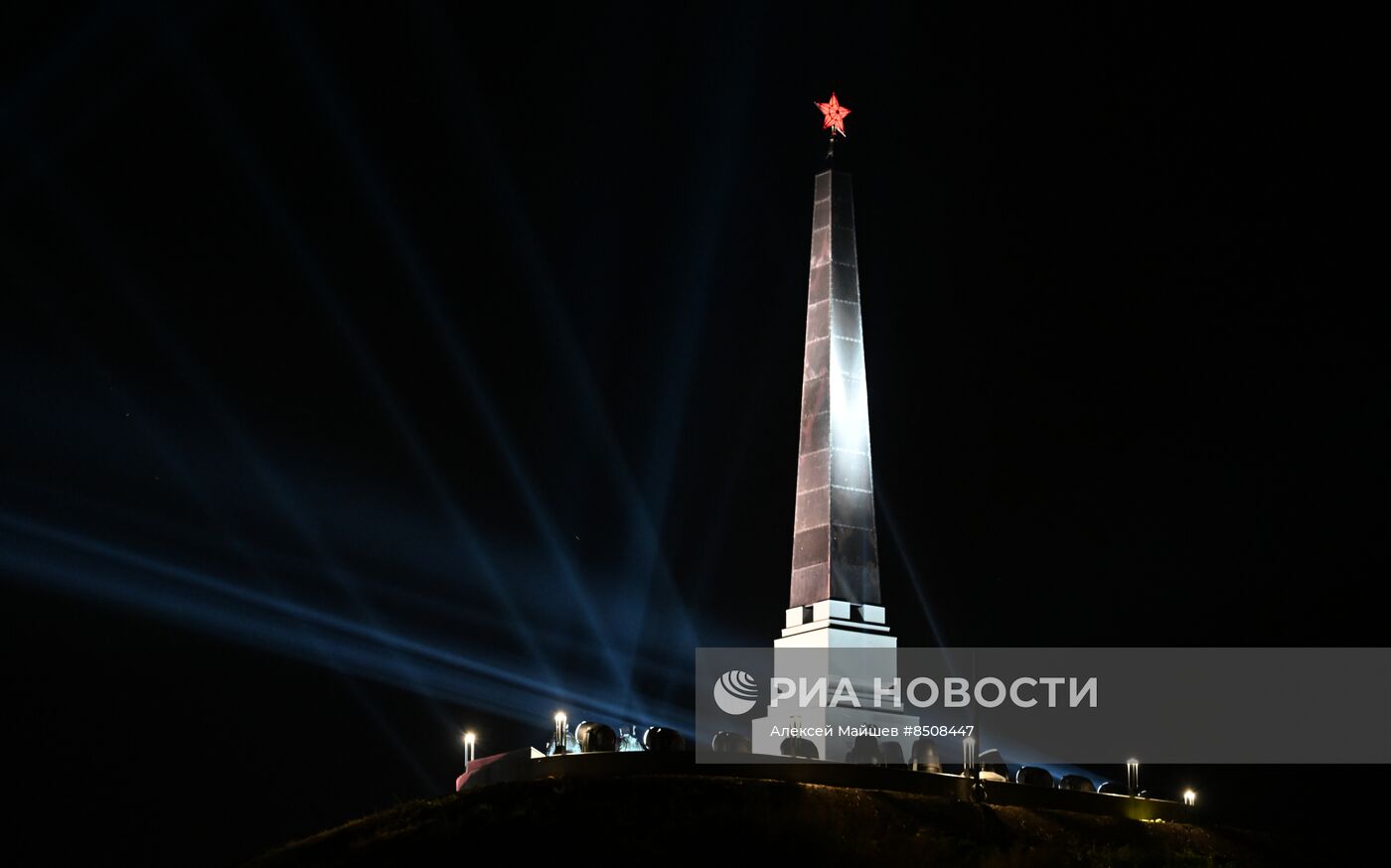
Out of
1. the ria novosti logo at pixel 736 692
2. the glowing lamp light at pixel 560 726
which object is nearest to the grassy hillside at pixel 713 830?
the glowing lamp light at pixel 560 726

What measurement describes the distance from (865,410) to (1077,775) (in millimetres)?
9405

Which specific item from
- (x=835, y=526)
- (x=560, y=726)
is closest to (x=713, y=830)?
(x=560, y=726)

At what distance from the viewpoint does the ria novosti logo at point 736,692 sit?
4878 centimetres

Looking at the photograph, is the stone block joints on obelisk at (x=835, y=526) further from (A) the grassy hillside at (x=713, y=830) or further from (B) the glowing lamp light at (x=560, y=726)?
(A) the grassy hillside at (x=713, y=830)

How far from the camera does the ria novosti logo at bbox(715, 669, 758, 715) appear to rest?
48.8 m

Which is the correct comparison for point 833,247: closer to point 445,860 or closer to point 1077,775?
point 1077,775

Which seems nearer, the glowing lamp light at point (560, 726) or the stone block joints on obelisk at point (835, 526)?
the glowing lamp light at point (560, 726)

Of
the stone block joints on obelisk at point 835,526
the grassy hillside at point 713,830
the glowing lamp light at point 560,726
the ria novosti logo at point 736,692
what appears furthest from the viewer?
the ria novosti logo at point 736,692

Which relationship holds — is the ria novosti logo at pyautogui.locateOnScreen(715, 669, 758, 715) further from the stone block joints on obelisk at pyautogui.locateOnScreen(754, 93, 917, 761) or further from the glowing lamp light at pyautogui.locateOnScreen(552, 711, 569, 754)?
the glowing lamp light at pyautogui.locateOnScreen(552, 711, 569, 754)

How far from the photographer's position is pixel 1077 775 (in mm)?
46312

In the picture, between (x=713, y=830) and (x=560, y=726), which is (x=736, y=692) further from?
(x=713, y=830)

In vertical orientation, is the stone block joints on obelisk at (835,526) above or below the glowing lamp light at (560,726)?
above

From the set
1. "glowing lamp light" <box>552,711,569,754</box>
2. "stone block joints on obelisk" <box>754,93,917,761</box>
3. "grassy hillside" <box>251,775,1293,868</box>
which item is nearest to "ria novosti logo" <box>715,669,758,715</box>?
"stone block joints on obelisk" <box>754,93,917,761</box>

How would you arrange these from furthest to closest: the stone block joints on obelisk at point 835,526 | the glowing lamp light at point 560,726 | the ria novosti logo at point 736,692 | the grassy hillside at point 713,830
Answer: the ria novosti logo at point 736,692 → the stone block joints on obelisk at point 835,526 → the glowing lamp light at point 560,726 → the grassy hillside at point 713,830
